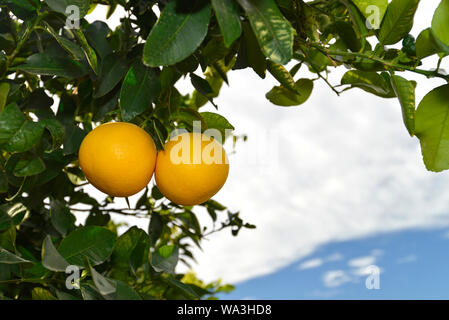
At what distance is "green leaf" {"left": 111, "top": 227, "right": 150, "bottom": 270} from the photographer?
114 centimetres

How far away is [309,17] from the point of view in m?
0.94

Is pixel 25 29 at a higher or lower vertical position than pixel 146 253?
higher

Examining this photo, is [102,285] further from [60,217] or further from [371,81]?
[371,81]

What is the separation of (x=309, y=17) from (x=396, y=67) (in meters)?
0.21

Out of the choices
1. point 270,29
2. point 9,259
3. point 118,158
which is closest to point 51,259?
point 9,259

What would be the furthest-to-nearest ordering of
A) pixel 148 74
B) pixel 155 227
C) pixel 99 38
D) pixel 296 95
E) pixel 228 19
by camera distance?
1. pixel 155 227
2. pixel 296 95
3. pixel 99 38
4. pixel 148 74
5. pixel 228 19

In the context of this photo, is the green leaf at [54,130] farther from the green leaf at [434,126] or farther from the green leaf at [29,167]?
the green leaf at [434,126]

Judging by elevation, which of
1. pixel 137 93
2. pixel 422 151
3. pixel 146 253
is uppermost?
pixel 137 93

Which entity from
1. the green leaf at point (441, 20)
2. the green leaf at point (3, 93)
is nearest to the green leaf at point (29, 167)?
the green leaf at point (3, 93)

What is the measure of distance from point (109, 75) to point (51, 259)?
371mm

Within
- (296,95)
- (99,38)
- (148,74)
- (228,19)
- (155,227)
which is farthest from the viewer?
(155,227)

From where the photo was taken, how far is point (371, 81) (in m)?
0.96
